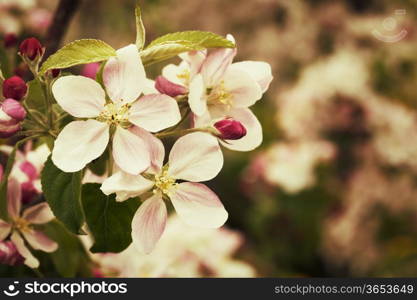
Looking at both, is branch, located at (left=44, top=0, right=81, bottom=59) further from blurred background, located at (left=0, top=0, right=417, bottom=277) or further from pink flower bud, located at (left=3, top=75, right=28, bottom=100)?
blurred background, located at (left=0, top=0, right=417, bottom=277)

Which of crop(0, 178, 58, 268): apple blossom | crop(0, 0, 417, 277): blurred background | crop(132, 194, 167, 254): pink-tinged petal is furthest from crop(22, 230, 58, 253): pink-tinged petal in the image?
crop(0, 0, 417, 277): blurred background

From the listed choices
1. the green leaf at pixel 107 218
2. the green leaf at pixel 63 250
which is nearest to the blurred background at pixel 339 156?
the green leaf at pixel 63 250

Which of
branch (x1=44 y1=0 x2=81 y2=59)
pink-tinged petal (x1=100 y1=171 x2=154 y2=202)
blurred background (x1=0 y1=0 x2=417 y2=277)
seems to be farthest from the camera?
blurred background (x1=0 y1=0 x2=417 y2=277)

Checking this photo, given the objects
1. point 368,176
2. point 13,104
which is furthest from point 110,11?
point 13,104

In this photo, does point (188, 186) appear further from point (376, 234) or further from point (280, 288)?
point (376, 234)

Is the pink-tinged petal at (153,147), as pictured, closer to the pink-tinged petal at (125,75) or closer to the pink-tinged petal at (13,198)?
the pink-tinged petal at (125,75)

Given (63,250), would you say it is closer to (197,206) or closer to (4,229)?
(4,229)
